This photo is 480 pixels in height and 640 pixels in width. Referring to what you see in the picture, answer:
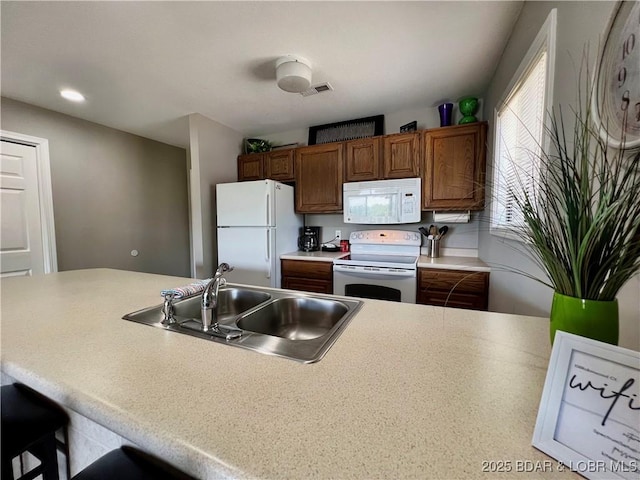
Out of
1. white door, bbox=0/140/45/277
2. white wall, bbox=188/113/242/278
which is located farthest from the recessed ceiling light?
white wall, bbox=188/113/242/278

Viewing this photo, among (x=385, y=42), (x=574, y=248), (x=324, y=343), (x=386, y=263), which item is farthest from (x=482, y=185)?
(x=324, y=343)

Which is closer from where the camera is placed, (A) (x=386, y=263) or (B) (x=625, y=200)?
(B) (x=625, y=200)

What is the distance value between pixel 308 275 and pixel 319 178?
1132mm

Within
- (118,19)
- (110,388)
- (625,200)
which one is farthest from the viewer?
(118,19)

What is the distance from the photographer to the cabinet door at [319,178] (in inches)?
112

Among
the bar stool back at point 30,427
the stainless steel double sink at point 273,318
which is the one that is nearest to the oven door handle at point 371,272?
the stainless steel double sink at point 273,318

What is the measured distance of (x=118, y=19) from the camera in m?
1.50

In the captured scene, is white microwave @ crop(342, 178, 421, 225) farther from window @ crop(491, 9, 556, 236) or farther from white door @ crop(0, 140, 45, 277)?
white door @ crop(0, 140, 45, 277)

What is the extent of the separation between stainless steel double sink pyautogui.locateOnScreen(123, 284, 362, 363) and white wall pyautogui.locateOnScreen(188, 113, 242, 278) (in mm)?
1846

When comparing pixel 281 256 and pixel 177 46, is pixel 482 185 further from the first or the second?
pixel 177 46

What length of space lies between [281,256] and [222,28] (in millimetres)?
1961

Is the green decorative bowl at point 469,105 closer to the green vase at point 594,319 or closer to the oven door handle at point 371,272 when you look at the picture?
the oven door handle at point 371,272

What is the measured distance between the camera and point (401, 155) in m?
2.57

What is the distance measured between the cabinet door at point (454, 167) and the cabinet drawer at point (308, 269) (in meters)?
1.18
